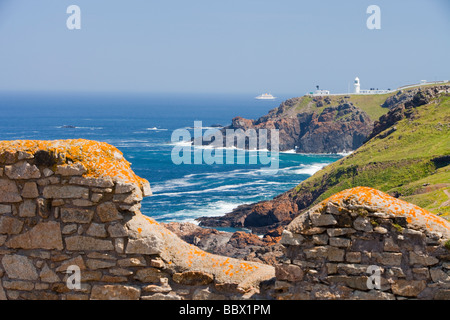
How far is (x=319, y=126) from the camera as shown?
493ft

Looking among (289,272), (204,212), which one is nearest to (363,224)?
(289,272)

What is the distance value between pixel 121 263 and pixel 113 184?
129 centimetres

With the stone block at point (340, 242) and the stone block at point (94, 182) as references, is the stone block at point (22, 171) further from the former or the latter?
the stone block at point (340, 242)

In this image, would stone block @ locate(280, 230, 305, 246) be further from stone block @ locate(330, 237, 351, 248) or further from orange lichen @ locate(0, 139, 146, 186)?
orange lichen @ locate(0, 139, 146, 186)

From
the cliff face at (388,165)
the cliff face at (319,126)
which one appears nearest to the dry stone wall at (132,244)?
the cliff face at (388,165)

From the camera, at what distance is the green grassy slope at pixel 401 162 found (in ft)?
195

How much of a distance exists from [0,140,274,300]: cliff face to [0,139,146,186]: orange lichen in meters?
0.02

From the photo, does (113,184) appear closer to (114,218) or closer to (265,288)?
(114,218)

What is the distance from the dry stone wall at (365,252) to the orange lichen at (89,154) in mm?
2865

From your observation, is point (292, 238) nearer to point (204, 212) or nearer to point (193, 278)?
point (193, 278)

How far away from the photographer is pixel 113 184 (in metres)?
7.96

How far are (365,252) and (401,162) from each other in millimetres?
60976

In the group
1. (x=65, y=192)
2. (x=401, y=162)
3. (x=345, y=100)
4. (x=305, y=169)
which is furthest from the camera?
(x=345, y=100)

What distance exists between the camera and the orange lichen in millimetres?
7980
